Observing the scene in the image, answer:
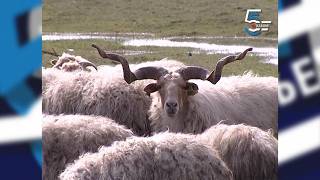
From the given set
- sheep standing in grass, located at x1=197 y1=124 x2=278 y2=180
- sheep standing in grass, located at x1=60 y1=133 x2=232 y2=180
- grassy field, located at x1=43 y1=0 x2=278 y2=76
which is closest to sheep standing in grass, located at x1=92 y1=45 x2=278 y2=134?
grassy field, located at x1=43 y1=0 x2=278 y2=76

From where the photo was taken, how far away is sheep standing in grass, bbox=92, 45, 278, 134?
639 centimetres

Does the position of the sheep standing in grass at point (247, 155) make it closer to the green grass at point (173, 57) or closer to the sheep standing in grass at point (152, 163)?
the sheep standing in grass at point (152, 163)

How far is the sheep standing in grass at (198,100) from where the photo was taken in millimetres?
6391

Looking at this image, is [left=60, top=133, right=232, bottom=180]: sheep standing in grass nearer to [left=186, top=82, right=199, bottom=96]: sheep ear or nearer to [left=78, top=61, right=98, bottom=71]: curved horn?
[left=186, top=82, right=199, bottom=96]: sheep ear

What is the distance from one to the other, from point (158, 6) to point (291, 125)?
171 cm

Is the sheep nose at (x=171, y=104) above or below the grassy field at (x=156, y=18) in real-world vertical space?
below

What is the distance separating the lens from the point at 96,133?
433 centimetres

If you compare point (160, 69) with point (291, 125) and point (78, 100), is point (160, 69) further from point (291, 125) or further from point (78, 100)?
point (291, 125)

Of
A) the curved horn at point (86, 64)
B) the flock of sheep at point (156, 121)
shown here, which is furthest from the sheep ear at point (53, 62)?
the curved horn at point (86, 64)

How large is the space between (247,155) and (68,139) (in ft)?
4.17

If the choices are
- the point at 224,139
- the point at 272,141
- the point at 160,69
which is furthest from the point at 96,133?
the point at 160,69

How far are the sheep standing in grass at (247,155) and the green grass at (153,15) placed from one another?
758 millimetres
